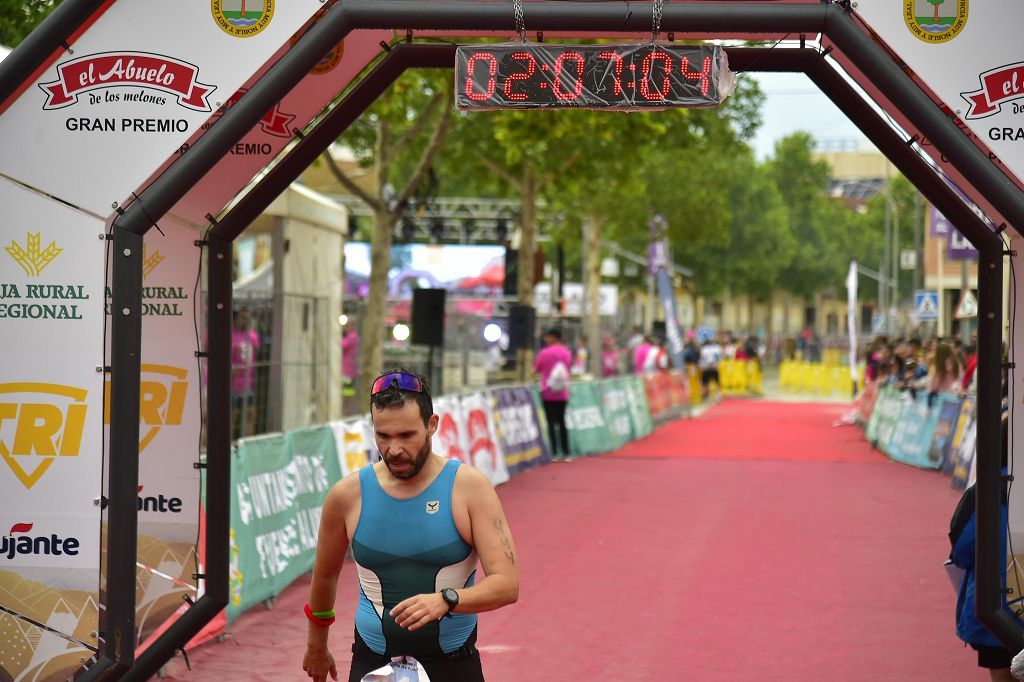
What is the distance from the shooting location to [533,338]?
27.4 meters

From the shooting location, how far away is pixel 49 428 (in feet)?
21.3

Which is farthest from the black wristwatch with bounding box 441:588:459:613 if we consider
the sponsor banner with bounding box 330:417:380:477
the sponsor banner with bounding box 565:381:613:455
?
the sponsor banner with bounding box 565:381:613:455

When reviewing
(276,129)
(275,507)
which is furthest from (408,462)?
(275,507)

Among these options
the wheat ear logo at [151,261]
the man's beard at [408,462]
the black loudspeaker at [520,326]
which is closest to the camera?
the man's beard at [408,462]

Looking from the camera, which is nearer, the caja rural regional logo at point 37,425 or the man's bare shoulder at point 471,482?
the man's bare shoulder at point 471,482

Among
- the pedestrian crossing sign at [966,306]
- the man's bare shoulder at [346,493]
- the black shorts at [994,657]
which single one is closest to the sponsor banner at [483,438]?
the black shorts at [994,657]

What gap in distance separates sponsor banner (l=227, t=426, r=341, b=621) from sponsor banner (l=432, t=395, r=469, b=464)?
330 centimetres

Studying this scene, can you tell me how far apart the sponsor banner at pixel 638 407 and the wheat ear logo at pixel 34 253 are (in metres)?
20.6

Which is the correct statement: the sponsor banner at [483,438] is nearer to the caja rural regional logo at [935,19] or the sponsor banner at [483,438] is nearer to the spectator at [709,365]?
the caja rural regional logo at [935,19]

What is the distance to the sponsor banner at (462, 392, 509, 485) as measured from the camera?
16547 millimetres

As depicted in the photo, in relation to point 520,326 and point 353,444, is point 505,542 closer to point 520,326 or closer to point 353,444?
point 353,444

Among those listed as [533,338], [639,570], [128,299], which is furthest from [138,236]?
[533,338]

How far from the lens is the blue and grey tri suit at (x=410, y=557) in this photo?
443cm

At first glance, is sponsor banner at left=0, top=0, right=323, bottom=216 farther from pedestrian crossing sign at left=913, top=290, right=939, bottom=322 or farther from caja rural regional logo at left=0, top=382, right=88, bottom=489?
pedestrian crossing sign at left=913, top=290, right=939, bottom=322
